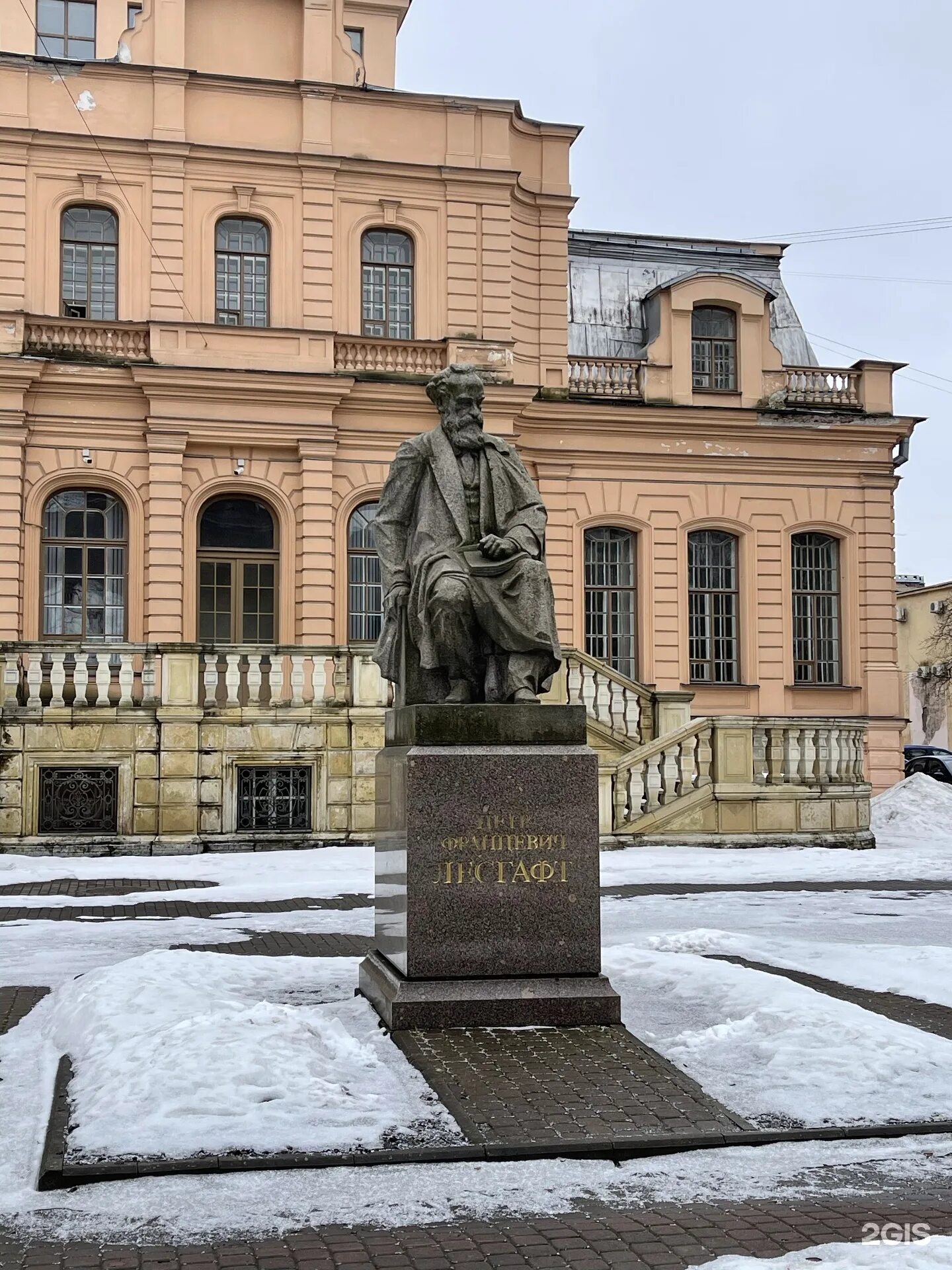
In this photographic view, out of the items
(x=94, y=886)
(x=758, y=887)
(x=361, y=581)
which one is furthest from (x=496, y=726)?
(x=361, y=581)

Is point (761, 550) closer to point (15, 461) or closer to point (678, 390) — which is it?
point (678, 390)

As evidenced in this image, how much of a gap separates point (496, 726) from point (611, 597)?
21139 mm

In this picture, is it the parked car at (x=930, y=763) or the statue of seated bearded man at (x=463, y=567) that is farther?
the parked car at (x=930, y=763)

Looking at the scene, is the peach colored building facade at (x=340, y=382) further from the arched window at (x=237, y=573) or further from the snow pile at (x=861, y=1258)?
the snow pile at (x=861, y=1258)

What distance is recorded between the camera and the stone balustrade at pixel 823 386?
95.5 ft

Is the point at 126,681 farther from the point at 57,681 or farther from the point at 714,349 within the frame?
the point at 714,349

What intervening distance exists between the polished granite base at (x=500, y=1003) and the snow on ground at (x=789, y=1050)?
256mm

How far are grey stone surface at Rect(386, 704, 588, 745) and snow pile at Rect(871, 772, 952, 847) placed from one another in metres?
15.0

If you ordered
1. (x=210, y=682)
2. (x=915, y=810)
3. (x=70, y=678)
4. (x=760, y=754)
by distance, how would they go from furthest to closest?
(x=915, y=810) < (x=760, y=754) < (x=70, y=678) < (x=210, y=682)

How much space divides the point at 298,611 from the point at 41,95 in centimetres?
990

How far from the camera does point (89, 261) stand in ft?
84.9

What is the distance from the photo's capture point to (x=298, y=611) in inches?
1019

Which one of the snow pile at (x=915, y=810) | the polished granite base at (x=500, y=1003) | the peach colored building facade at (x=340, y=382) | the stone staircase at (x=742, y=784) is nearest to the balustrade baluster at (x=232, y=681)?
the stone staircase at (x=742, y=784)

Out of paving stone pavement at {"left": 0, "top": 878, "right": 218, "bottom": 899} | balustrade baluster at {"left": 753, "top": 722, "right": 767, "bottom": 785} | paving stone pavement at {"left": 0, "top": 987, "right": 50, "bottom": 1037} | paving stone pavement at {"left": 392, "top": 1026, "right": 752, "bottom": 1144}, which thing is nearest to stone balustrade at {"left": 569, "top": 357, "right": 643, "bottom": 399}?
balustrade baluster at {"left": 753, "top": 722, "right": 767, "bottom": 785}
